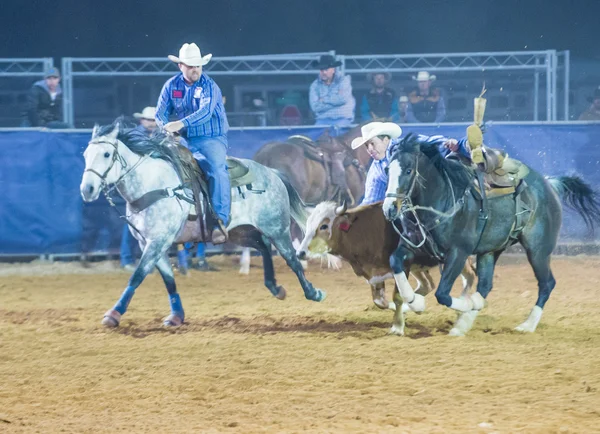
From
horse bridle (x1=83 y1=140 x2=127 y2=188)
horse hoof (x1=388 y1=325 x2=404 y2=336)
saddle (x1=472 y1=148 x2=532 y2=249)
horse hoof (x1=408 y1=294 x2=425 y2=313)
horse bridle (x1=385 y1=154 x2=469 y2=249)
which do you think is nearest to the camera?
horse bridle (x1=385 y1=154 x2=469 y2=249)

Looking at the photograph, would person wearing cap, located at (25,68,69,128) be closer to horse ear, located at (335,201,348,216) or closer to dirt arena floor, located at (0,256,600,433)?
dirt arena floor, located at (0,256,600,433)

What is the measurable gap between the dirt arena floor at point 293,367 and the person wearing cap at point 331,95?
14.4 feet

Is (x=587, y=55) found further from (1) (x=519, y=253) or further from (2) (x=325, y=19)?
(1) (x=519, y=253)

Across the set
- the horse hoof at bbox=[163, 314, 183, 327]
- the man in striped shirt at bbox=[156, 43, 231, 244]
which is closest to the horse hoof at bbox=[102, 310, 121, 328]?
the horse hoof at bbox=[163, 314, 183, 327]

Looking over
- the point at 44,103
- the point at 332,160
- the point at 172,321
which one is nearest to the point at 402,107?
the point at 332,160

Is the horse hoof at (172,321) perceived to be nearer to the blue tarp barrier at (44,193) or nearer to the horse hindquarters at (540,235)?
the horse hindquarters at (540,235)

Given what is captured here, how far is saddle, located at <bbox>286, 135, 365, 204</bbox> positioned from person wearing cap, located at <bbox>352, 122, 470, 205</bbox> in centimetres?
439

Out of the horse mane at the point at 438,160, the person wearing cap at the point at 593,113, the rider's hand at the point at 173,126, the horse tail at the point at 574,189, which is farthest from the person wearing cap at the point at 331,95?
the horse mane at the point at 438,160

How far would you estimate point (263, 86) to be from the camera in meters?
14.8

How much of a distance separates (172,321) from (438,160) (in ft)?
9.41

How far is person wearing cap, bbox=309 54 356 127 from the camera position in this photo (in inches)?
533

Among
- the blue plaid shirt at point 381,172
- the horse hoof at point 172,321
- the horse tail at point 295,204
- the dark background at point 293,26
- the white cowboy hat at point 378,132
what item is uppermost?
the dark background at point 293,26

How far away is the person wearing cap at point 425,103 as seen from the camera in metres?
14.5

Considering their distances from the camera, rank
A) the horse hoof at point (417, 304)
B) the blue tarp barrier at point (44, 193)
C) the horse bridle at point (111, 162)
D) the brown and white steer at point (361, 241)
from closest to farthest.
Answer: the horse hoof at point (417, 304), the brown and white steer at point (361, 241), the horse bridle at point (111, 162), the blue tarp barrier at point (44, 193)
